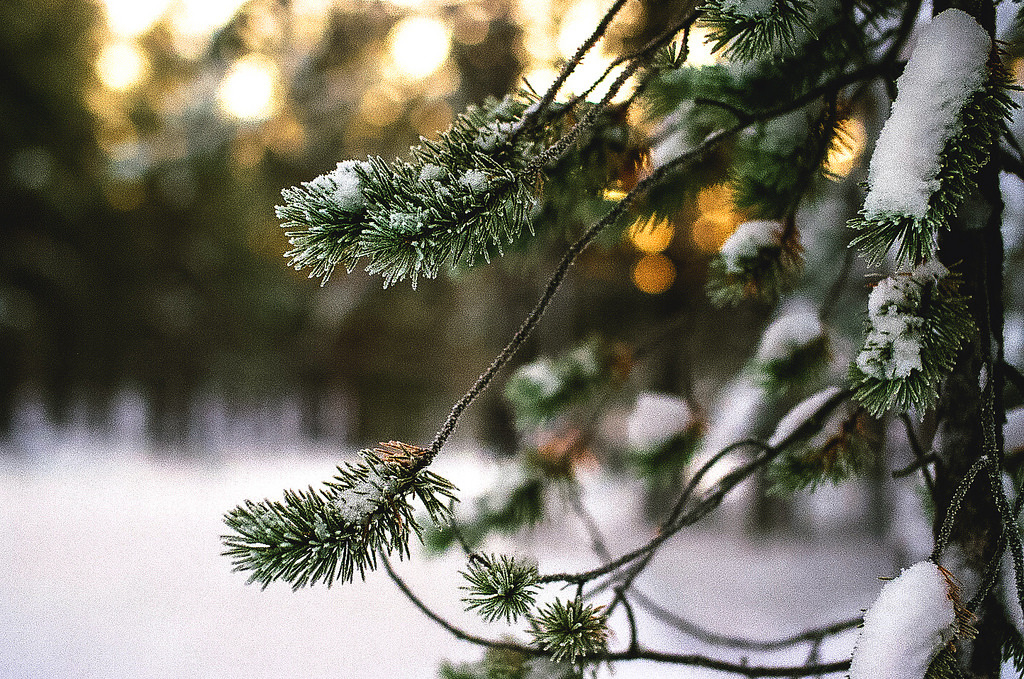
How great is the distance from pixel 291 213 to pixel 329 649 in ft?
12.9

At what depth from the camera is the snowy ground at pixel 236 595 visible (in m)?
3.80

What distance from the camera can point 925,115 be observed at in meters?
0.76

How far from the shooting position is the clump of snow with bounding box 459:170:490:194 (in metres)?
0.75

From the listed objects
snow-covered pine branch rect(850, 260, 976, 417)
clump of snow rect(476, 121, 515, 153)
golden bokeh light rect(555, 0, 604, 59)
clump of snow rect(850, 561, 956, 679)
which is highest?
golden bokeh light rect(555, 0, 604, 59)

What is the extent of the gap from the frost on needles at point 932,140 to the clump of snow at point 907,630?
15.3 inches

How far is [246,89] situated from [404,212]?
213 inches

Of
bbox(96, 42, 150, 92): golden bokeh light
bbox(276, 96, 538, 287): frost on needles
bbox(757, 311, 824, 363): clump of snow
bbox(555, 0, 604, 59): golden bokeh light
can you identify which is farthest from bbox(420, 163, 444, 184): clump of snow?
bbox(96, 42, 150, 92): golden bokeh light

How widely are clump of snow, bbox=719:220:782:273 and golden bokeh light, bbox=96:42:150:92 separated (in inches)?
538

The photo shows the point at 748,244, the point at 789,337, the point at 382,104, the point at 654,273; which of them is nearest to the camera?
the point at 748,244

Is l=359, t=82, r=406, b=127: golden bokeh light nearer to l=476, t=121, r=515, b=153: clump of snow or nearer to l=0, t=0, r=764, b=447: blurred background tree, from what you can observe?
l=0, t=0, r=764, b=447: blurred background tree

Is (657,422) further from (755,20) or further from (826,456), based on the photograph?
(755,20)

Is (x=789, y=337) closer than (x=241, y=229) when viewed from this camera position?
Yes

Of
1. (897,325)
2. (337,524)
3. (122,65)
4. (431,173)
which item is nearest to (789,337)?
(897,325)

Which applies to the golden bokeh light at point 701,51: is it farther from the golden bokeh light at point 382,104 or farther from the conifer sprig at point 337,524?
the golden bokeh light at point 382,104
